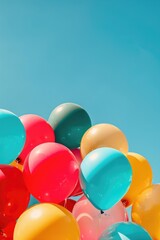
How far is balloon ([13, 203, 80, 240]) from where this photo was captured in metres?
3.38

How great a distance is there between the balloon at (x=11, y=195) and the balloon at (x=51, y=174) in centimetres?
12

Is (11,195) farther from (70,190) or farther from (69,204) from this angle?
(69,204)

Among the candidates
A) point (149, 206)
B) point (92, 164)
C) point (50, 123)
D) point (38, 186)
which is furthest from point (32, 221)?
point (50, 123)

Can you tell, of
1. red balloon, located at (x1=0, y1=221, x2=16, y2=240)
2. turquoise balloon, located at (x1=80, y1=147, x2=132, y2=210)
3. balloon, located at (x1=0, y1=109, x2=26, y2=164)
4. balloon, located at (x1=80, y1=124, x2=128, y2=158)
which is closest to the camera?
turquoise balloon, located at (x1=80, y1=147, x2=132, y2=210)

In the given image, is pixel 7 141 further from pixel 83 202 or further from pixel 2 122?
pixel 83 202

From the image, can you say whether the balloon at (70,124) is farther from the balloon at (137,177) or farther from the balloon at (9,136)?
the balloon at (9,136)

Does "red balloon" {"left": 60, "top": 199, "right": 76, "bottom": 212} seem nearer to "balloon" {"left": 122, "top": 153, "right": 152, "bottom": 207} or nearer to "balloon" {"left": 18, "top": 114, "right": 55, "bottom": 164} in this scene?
"balloon" {"left": 122, "top": 153, "right": 152, "bottom": 207}

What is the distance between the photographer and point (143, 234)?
367cm

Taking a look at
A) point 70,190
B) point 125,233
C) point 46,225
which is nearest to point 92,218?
point 70,190

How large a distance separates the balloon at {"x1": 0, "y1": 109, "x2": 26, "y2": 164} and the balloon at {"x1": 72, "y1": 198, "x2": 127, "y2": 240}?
1.02 m

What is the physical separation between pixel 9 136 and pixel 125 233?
1.72 meters

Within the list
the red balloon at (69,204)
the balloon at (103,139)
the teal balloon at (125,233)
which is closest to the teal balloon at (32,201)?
the red balloon at (69,204)

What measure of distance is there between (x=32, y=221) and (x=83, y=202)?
992 millimetres

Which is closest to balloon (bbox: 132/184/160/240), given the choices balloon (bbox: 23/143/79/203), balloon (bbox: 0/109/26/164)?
balloon (bbox: 23/143/79/203)
